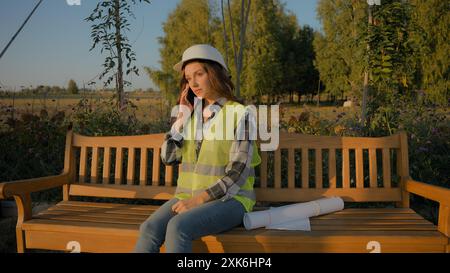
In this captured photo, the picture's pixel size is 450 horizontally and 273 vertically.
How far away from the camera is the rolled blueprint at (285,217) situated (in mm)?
2559

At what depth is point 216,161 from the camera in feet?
8.45

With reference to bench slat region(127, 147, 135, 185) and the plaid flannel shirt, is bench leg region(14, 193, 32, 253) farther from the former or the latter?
the plaid flannel shirt

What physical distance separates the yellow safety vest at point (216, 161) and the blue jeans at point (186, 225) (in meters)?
0.11

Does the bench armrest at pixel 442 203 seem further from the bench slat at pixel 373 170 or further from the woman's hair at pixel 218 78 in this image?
the woman's hair at pixel 218 78

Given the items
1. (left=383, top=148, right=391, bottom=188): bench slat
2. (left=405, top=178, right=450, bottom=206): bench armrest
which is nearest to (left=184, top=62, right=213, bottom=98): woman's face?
(left=383, top=148, right=391, bottom=188): bench slat

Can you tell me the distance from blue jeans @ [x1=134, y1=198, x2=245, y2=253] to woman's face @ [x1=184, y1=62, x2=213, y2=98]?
700mm

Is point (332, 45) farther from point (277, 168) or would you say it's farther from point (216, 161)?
point (216, 161)

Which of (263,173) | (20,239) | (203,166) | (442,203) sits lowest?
(20,239)

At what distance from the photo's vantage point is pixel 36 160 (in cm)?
477

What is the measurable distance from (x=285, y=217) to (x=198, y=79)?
3.33 ft

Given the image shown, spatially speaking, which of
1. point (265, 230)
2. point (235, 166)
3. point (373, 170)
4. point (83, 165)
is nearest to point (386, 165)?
point (373, 170)
